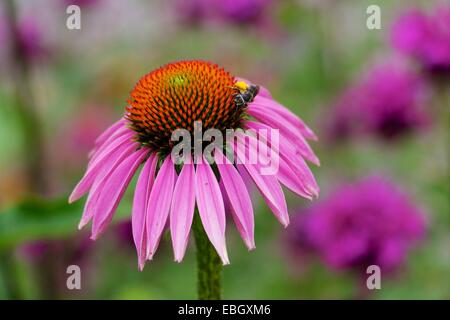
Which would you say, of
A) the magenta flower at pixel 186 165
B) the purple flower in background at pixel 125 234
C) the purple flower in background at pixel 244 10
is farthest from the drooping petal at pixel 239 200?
the purple flower in background at pixel 244 10

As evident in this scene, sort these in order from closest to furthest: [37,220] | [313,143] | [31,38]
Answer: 1. [37,220]
2. [313,143]
3. [31,38]

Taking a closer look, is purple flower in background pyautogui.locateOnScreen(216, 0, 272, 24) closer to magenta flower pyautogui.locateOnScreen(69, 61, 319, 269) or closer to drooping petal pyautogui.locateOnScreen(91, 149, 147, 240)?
magenta flower pyautogui.locateOnScreen(69, 61, 319, 269)

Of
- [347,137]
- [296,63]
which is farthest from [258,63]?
[347,137]

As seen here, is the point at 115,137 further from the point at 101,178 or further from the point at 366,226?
the point at 366,226

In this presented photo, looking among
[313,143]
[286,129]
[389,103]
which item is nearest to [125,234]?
[313,143]

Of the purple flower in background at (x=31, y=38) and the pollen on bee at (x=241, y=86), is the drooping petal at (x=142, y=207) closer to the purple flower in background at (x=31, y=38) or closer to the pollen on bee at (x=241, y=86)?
the pollen on bee at (x=241, y=86)
